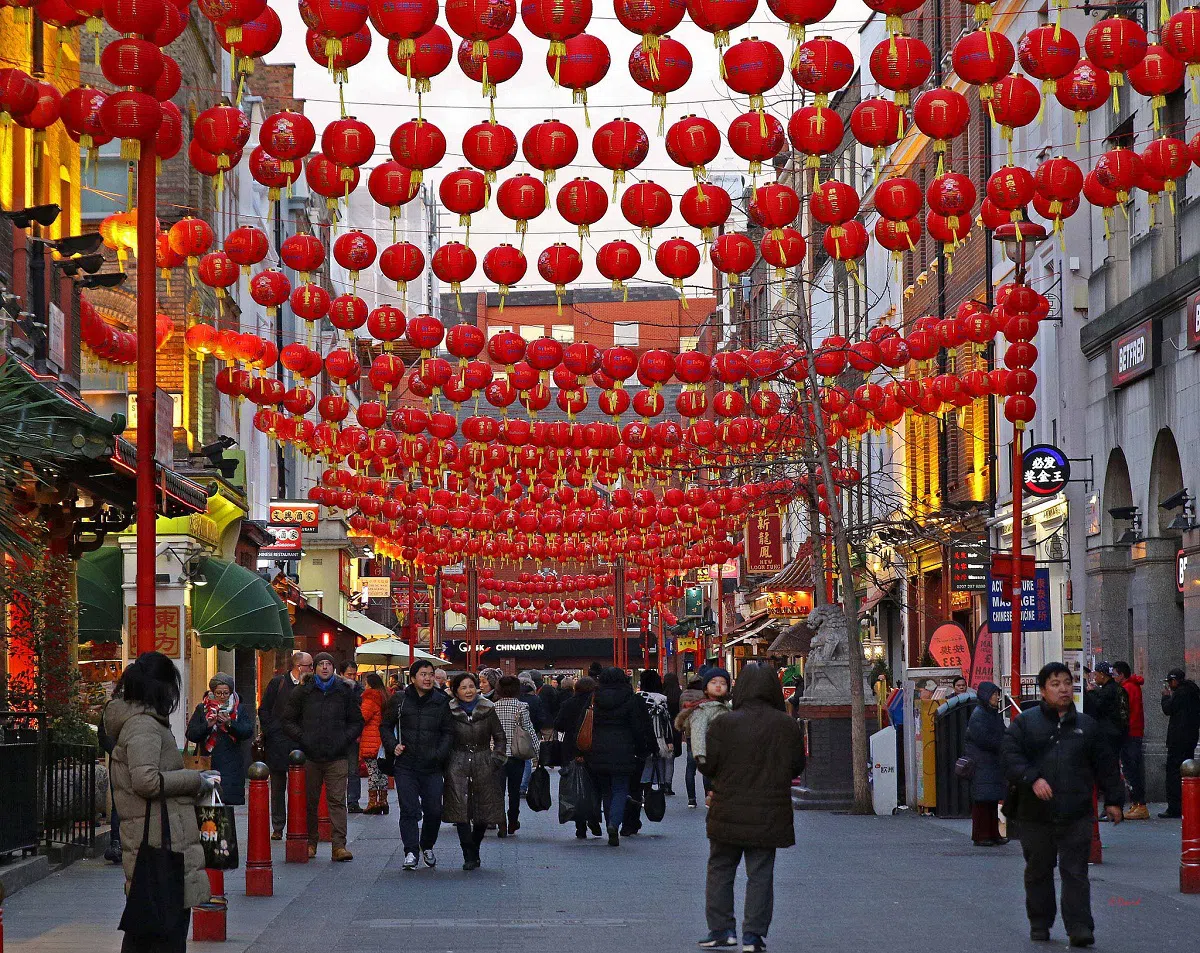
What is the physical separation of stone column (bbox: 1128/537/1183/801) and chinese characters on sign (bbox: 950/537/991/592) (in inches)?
189

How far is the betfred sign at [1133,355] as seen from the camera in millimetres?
25500

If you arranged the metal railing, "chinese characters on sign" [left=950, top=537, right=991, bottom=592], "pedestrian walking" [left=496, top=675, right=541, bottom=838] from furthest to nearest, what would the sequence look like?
"chinese characters on sign" [left=950, top=537, right=991, bottom=592], "pedestrian walking" [left=496, top=675, right=541, bottom=838], the metal railing

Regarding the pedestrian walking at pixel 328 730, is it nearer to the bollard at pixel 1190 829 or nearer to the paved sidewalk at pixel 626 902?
the paved sidewalk at pixel 626 902

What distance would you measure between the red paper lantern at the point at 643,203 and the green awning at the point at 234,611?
15.0 meters

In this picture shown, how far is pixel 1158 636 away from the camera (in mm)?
25516

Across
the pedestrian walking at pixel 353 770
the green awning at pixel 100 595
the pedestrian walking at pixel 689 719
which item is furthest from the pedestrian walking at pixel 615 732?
the green awning at pixel 100 595

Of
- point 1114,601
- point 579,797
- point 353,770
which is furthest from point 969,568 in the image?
point 579,797

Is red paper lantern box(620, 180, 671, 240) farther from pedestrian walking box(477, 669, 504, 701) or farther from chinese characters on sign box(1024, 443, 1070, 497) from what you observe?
chinese characters on sign box(1024, 443, 1070, 497)

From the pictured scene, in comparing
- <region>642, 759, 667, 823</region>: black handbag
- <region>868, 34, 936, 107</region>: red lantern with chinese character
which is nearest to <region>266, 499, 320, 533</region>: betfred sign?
<region>642, 759, 667, 823</region>: black handbag

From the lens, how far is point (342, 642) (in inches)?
1870

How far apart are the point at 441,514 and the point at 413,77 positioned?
93.2 feet

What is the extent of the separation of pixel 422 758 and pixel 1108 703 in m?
8.22

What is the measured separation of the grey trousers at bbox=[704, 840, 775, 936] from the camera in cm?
1152

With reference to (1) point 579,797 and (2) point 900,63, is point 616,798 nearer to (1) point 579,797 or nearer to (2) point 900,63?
(1) point 579,797
